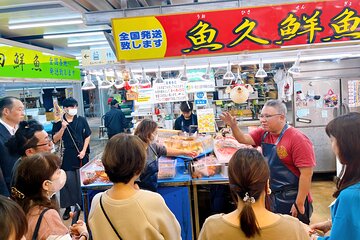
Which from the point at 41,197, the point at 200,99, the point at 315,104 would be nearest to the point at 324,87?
the point at 315,104

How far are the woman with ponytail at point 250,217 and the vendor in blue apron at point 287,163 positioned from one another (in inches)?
57.9

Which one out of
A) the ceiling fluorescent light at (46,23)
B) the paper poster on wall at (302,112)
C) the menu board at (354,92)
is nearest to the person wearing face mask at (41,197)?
the ceiling fluorescent light at (46,23)

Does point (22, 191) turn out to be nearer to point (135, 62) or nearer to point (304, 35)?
point (135, 62)

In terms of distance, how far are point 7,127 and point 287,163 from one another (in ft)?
10.3

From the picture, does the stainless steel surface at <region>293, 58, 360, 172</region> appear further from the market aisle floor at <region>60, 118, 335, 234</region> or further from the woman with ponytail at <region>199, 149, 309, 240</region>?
the woman with ponytail at <region>199, 149, 309, 240</region>

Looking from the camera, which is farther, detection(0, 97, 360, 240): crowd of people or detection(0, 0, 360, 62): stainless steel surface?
detection(0, 0, 360, 62): stainless steel surface

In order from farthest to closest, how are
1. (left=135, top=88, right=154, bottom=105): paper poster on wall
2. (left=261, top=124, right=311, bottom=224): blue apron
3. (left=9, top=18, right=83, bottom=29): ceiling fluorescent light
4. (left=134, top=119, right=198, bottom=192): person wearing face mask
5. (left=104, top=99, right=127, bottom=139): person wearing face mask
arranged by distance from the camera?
(left=104, top=99, right=127, bottom=139): person wearing face mask
(left=9, top=18, right=83, bottom=29): ceiling fluorescent light
(left=135, top=88, right=154, bottom=105): paper poster on wall
(left=134, top=119, right=198, bottom=192): person wearing face mask
(left=261, top=124, right=311, bottom=224): blue apron

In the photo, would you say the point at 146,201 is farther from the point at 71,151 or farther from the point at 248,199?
the point at 71,151

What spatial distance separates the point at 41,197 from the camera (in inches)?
74.8

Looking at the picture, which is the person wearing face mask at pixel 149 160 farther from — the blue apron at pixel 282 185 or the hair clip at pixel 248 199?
the hair clip at pixel 248 199

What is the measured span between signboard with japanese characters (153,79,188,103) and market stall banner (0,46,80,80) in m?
1.69

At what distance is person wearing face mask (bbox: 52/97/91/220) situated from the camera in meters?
5.06

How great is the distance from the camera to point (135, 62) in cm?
403

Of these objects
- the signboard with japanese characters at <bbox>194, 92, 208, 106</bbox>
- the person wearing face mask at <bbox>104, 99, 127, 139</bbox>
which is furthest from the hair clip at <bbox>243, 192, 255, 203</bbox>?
the person wearing face mask at <bbox>104, 99, 127, 139</bbox>
